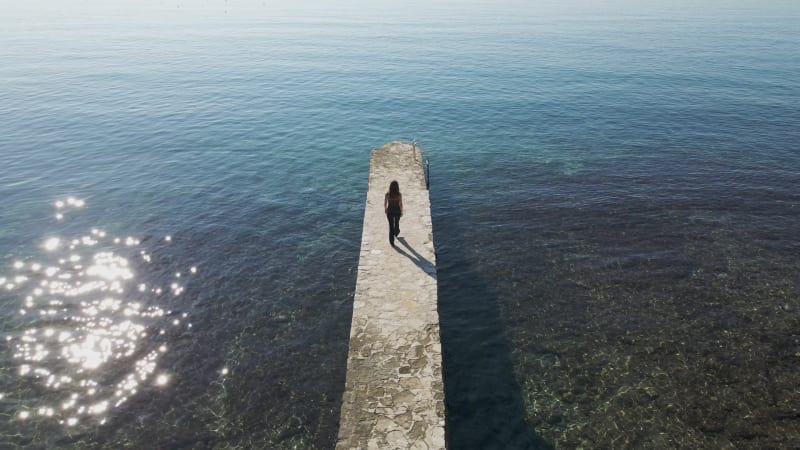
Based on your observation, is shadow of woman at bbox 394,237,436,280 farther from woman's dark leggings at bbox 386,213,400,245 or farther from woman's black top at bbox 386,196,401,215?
woman's black top at bbox 386,196,401,215

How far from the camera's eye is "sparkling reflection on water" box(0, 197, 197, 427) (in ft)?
43.3

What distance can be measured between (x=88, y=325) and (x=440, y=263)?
43.8 ft

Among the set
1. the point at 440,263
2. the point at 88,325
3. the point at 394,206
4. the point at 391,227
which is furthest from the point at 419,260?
the point at 88,325

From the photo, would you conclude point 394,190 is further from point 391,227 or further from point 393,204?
point 391,227

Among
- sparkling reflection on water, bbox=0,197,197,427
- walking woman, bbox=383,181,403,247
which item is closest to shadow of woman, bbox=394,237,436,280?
walking woman, bbox=383,181,403,247

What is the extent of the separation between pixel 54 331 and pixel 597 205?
2475 centimetres

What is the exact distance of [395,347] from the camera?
1316 centimetres

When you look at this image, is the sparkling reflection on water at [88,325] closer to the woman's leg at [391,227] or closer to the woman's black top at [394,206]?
the woman's leg at [391,227]

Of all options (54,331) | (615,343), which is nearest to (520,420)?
(615,343)

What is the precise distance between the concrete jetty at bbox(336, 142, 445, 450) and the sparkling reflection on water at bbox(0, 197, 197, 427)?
6290 mm

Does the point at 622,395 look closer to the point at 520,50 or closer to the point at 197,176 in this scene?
the point at 197,176

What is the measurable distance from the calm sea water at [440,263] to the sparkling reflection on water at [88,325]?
0.28 feet

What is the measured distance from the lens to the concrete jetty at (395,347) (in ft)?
35.2

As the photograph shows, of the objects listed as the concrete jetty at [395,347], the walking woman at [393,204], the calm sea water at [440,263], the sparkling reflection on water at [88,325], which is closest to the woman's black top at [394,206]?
the walking woman at [393,204]
